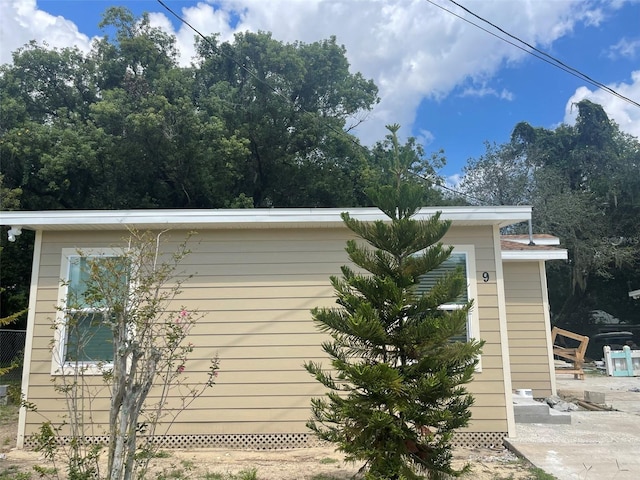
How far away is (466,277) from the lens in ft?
18.4

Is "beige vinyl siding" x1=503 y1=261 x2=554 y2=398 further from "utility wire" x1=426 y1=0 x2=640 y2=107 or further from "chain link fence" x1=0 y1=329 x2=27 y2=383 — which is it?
"chain link fence" x1=0 y1=329 x2=27 y2=383

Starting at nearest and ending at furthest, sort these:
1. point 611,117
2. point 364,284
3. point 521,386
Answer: point 364,284, point 521,386, point 611,117

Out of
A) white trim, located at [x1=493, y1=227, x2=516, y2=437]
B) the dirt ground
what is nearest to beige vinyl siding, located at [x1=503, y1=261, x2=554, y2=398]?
white trim, located at [x1=493, y1=227, x2=516, y2=437]

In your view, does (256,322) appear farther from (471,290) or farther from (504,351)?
(504,351)

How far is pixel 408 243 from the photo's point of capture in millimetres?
3676

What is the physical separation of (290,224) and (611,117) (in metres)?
21.1

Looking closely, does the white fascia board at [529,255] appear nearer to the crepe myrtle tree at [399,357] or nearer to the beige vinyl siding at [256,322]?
the beige vinyl siding at [256,322]

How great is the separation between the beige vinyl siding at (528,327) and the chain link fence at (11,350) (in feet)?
34.1

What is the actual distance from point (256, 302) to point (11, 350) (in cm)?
906

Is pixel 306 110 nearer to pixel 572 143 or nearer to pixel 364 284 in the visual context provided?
pixel 572 143

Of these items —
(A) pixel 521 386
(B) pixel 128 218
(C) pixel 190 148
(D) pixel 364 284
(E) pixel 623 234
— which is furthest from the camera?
(E) pixel 623 234

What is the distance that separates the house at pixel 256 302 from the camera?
5.41 meters

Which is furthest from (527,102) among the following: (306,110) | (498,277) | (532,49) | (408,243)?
(408,243)

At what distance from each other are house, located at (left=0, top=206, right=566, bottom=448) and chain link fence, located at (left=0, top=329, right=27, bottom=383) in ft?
22.0
